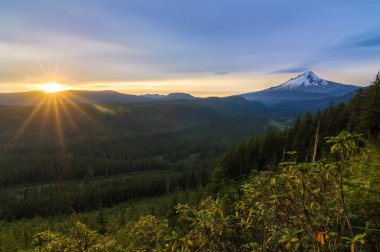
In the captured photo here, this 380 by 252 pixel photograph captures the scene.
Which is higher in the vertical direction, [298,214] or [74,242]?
[298,214]

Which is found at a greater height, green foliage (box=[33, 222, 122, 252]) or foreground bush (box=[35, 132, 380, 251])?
foreground bush (box=[35, 132, 380, 251])

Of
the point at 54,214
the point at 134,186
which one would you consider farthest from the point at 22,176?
the point at 134,186

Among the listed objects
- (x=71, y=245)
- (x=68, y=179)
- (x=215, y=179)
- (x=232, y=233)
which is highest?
(x=232, y=233)

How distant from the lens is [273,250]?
212 inches

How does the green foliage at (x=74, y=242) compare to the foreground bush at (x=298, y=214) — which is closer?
the foreground bush at (x=298, y=214)

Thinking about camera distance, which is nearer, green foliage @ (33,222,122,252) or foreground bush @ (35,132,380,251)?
foreground bush @ (35,132,380,251)

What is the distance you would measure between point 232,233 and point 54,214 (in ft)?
408

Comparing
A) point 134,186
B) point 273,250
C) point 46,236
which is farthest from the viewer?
point 134,186

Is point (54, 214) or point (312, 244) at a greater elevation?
point (312, 244)

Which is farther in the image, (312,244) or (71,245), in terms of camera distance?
(71,245)

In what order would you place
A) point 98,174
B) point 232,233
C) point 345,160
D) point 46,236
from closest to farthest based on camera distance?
point 345,160 < point 232,233 < point 46,236 < point 98,174

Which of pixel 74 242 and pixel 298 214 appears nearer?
pixel 298 214

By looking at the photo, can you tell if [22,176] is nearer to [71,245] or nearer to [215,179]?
[215,179]

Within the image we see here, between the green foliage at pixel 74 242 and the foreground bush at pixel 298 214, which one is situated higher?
the foreground bush at pixel 298 214
